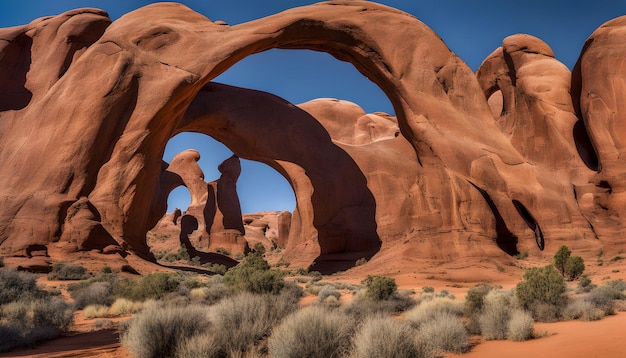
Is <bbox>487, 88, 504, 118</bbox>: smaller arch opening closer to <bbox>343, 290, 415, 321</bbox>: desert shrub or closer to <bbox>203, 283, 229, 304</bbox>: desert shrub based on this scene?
<bbox>343, 290, 415, 321</bbox>: desert shrub

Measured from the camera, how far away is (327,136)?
84.8ft

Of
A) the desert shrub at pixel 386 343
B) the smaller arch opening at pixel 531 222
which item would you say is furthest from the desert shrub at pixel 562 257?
the desert shrub at pixel 386 343

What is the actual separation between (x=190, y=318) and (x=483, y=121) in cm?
1842

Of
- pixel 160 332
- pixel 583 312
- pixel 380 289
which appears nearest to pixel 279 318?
pixel 160 332

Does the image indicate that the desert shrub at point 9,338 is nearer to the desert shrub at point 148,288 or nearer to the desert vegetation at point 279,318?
the desert vegetation at point 279,318

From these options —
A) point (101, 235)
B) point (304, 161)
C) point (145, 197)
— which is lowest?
point (101, 235)

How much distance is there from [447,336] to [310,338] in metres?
1.90

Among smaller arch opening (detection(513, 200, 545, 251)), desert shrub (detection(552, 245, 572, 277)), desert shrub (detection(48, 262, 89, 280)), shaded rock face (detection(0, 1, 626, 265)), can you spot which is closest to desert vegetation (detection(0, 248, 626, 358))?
desert shrub (detection(48, 262, 89, 280))

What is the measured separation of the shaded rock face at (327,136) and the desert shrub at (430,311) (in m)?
9.32

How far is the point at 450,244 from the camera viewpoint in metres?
17.8

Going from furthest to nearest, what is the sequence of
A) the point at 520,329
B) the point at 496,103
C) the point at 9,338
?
the point at 496,103 < the point at 9,338 < the point at 520,329

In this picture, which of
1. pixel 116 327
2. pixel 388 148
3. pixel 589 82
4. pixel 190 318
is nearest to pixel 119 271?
pixel 116 327

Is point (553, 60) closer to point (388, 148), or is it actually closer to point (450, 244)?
point (388, 148)

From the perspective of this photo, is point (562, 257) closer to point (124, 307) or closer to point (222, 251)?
point (124, 307)
